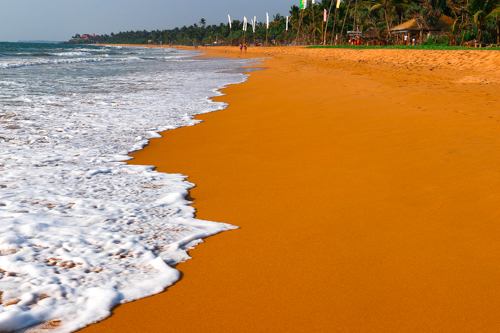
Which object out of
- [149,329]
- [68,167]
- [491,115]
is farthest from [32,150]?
[491,115]

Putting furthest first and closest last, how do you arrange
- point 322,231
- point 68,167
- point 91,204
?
point 68,167, point 91,204, point 322,231

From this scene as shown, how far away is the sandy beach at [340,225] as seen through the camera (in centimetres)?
197

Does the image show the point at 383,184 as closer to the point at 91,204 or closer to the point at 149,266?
the point at 149,266

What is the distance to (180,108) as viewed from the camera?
28.2 ft

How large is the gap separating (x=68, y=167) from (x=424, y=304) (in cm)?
383

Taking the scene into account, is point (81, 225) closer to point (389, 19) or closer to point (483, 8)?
point (483, 8)

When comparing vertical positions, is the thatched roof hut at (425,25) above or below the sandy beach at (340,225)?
above

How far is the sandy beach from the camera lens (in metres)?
1.97

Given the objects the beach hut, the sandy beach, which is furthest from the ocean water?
the beach hut

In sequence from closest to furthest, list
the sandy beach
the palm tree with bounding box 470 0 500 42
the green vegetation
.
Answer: the sandy beach < the palm tree with bounding box 470 0 500 42 < the green vegetation

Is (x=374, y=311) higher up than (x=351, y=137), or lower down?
lower down

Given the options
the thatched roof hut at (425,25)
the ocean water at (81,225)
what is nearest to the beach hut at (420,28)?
the thatched roof hut at (425,25)

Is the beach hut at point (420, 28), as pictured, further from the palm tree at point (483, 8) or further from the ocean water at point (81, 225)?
the ocean water at point (81, 225)

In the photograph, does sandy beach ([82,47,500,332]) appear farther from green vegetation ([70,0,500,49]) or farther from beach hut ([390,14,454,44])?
beach hut ([390,14,454,44])
